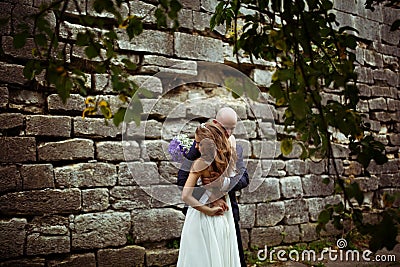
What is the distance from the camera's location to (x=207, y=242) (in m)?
3.12

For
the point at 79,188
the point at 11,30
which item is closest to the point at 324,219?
the point at 79,188

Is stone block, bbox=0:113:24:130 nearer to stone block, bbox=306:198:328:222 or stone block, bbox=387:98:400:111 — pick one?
stone block, bbox=306:198:328:222

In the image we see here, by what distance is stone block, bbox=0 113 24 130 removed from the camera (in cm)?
344

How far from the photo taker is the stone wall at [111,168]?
345 cm

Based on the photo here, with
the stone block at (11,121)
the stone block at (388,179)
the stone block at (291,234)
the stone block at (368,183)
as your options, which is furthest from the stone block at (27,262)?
the stone block at (388,179)

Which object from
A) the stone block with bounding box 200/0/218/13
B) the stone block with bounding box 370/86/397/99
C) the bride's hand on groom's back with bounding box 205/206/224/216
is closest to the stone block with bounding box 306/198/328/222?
the stone block with bounding box 370/86/397/99

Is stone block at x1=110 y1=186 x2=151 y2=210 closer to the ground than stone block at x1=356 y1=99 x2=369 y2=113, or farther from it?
closer to the ground

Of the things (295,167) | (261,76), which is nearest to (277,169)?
(295,167)

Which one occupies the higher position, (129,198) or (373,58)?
(373,58)

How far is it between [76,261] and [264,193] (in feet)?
6.56

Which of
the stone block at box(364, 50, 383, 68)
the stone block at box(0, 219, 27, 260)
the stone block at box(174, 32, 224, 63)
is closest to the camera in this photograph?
the stone block at box(0, 219, 27, 260)

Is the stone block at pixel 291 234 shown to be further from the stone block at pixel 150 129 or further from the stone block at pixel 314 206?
the stone block at pixel 150 129

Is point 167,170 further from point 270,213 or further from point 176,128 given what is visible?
point 270,213

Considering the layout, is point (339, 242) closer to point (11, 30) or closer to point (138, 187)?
point (138, 187)
